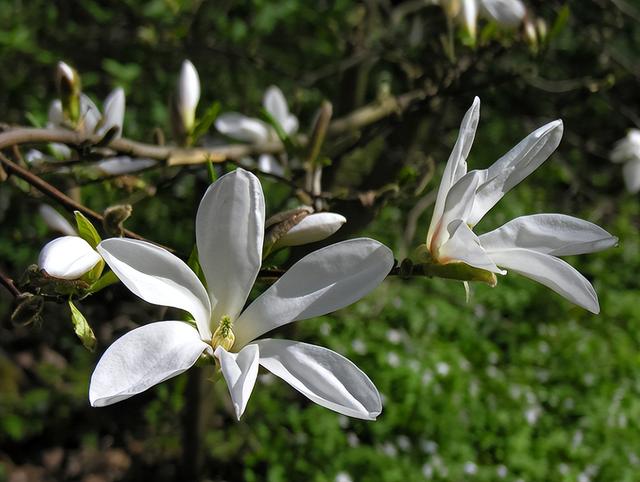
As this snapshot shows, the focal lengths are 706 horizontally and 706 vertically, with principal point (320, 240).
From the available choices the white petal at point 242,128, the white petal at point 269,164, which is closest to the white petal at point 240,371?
the white petal at point 269,164

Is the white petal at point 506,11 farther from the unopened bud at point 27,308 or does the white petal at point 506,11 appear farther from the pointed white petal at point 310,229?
the unopened bud at point 27,308

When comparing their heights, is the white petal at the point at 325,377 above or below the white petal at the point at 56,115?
above

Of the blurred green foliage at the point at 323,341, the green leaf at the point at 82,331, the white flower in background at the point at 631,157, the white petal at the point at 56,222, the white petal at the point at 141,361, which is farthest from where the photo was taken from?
the blurred green foliage at the point at 323,341

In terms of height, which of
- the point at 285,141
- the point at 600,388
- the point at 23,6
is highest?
the point at 285,141

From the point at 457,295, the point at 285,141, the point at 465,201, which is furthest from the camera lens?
the point at 457,295

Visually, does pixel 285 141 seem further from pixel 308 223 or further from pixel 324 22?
pixel 324 22

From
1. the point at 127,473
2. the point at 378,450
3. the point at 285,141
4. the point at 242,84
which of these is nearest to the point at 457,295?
the point at 378,450

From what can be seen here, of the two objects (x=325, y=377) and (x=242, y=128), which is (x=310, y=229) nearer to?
(x=325, y=377)

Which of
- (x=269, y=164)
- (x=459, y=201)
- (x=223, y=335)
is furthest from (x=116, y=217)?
(x=269, y=164)
